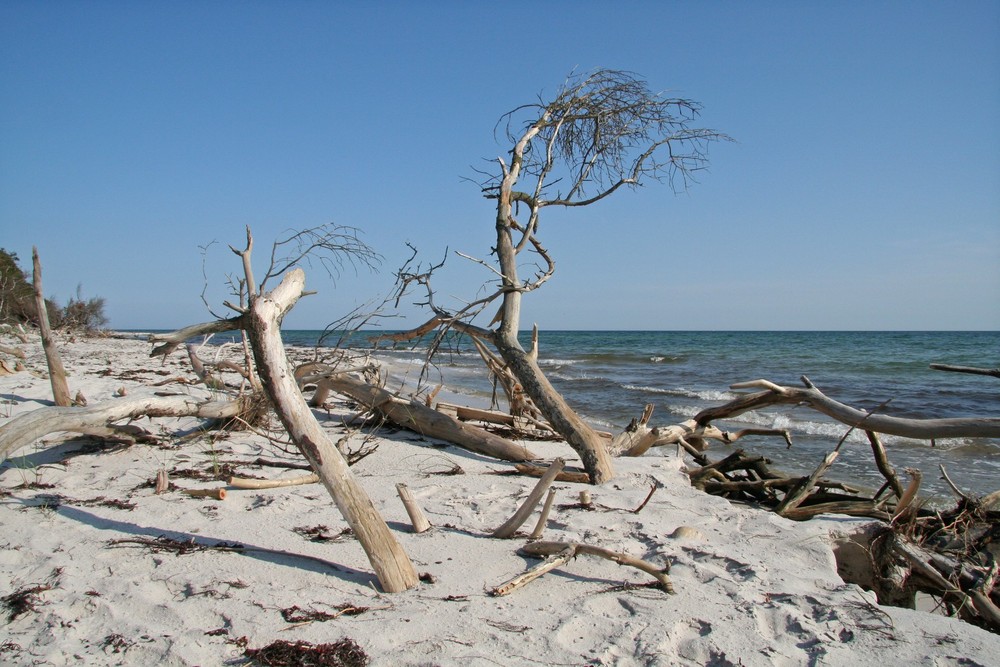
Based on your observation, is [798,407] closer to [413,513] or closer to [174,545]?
[413,513]

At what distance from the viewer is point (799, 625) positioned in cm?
272

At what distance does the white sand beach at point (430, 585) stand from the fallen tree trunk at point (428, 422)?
113cm

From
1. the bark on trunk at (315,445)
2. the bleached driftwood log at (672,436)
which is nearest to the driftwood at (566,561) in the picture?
the bark on trunk at (315,445)

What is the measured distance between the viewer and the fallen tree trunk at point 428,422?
6.09 m

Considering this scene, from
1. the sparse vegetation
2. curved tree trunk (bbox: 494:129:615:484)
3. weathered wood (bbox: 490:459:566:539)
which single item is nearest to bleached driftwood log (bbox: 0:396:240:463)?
curved tree trunk (bbox: 494:129:615:484)

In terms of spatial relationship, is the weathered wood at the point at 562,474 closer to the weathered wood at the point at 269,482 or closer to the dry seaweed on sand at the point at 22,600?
the weathered wood at the point at 269,482

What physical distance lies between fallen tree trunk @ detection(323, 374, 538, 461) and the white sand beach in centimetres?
113

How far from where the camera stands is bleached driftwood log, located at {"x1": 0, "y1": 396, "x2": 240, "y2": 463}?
13.8ft

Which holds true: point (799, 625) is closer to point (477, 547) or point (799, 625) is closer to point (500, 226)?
point (477, 547)

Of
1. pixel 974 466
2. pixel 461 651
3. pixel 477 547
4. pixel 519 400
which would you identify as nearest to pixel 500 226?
pixel 519 400

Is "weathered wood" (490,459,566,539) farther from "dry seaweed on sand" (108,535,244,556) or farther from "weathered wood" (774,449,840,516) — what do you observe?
"weathered wood" (774,449,840,516)

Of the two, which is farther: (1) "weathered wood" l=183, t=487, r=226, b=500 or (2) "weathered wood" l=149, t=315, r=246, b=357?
(1) "weathered wood" l=183, t=487, r=226, b=500

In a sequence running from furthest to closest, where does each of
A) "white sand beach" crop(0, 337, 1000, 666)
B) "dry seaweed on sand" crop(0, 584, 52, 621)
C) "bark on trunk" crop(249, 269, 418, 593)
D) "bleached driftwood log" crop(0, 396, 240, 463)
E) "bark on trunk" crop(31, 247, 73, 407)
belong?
"bark on trunk" crop(31, 247, 73, 407) < "bleached driftwood log" crop(0, 396, 240, 463) < "bark on trunk" crop(249, 269, 418, 593) < "dry seaweed on sand" crop(0, 584, 52, 621) < "white sand beach" crop(0, 337, 1000, 666)

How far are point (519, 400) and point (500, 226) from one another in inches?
91.1
